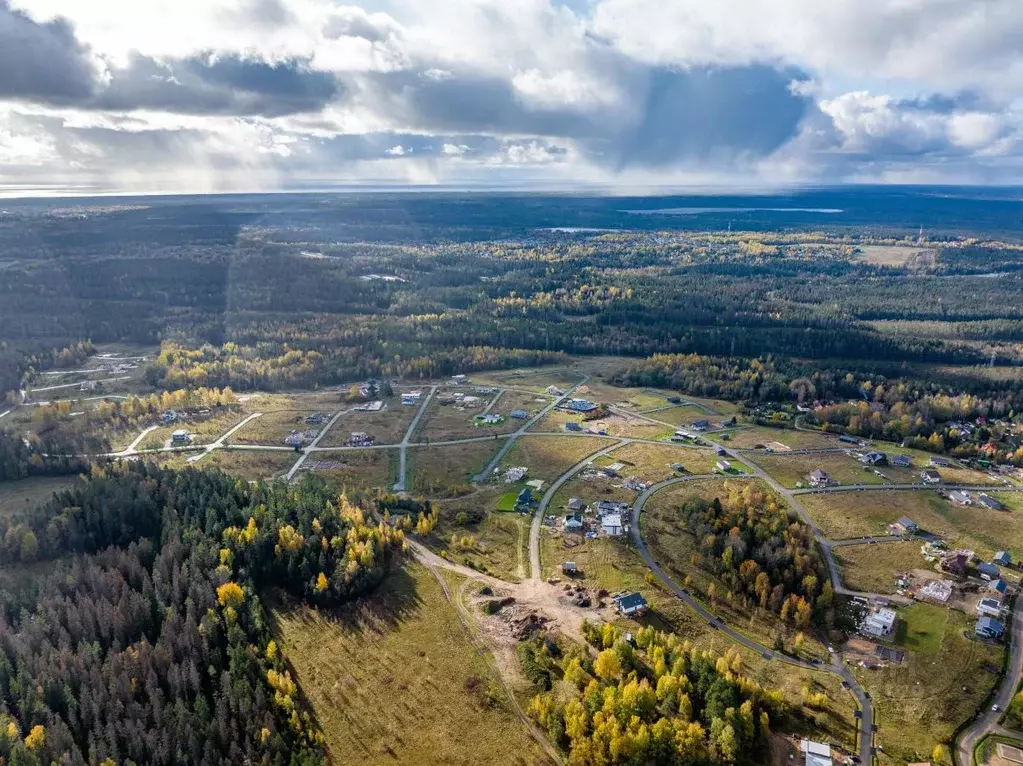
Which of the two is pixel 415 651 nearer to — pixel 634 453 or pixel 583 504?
pixel 583 504

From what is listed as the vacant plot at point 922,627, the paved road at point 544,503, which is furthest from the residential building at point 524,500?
the vacant plot at point 922,627

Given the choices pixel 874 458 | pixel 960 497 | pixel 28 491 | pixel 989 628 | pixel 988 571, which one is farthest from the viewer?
pixel 874 458

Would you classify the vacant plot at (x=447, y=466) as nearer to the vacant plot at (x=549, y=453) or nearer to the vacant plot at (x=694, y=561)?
the vacant plot at (x=549, y=453)

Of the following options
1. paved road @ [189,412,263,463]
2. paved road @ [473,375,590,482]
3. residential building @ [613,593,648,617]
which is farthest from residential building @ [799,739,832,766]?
paved road @ [189,412,263,463]

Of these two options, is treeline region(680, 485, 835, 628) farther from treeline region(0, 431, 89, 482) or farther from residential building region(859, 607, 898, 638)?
treeline region(0, 431, 89, 482)

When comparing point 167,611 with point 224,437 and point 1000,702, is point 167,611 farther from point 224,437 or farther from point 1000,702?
point 1000,702

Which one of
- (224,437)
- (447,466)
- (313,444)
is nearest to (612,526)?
(447,466)
